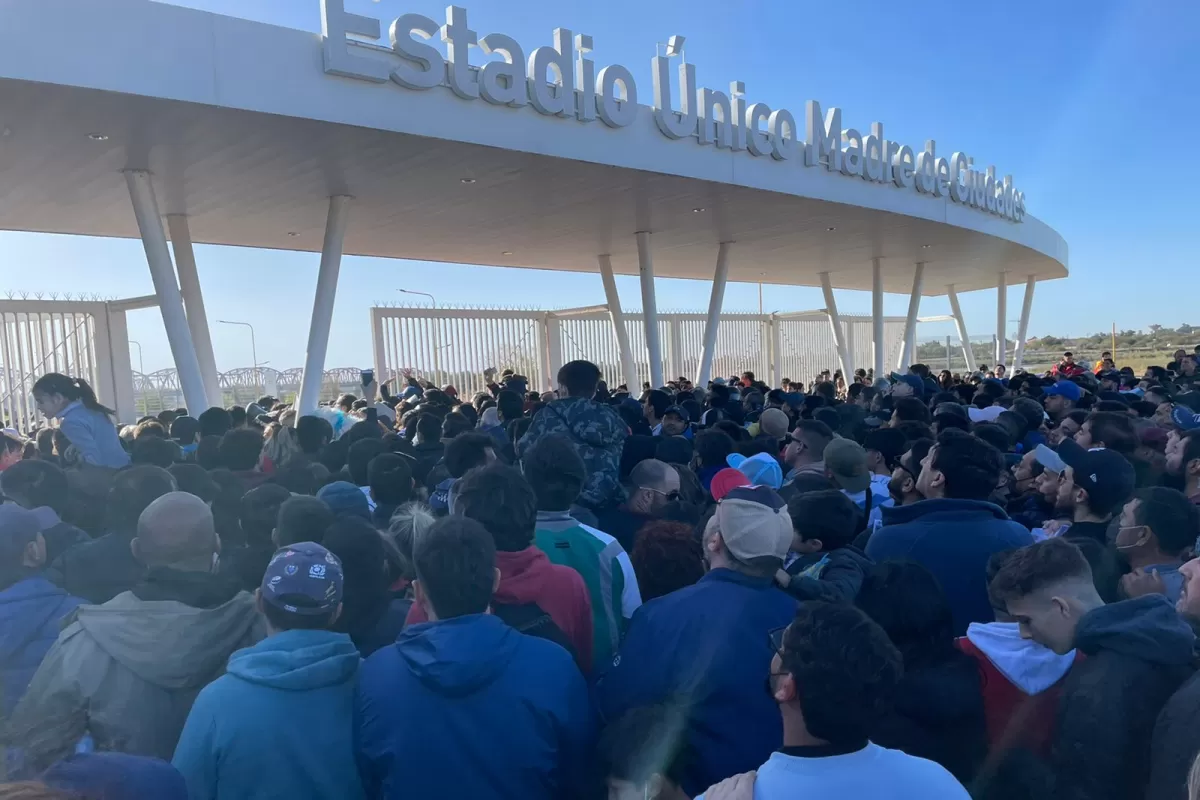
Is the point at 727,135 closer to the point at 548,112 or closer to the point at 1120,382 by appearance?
the point at 548,112

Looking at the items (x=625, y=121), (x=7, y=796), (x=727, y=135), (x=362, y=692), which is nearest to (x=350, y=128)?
(x=625, y=121)

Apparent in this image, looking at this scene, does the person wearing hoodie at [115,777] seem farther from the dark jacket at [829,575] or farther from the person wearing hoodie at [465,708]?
the dark jacket at [829,575]

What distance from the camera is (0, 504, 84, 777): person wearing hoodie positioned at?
277cm

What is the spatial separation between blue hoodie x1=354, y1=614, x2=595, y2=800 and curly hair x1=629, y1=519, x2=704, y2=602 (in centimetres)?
85

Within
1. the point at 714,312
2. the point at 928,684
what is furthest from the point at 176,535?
the point at 714,312

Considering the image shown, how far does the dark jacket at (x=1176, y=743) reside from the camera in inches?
69.9

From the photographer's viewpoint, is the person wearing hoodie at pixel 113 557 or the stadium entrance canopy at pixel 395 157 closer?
the person wearing hoodie at pixel 113 557

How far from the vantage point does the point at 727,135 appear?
450 inches

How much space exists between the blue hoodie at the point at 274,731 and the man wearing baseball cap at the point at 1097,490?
2.98 meters

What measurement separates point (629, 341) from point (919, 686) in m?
17.4

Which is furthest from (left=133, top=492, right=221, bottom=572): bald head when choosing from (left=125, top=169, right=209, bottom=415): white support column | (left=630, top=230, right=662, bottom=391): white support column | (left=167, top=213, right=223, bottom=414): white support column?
(left=630, top=230, right=662, bottom=391): white support column

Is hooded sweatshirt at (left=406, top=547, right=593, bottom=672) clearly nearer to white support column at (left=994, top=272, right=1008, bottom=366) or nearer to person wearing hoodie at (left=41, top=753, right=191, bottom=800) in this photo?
person wearing hoodie at (left=41, top=753, right=191, bottom=800)

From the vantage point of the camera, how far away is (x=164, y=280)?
9.99 meters

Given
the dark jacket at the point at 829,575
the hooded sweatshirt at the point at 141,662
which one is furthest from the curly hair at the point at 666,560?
the hooded sweatshirt at the point at 141,662
